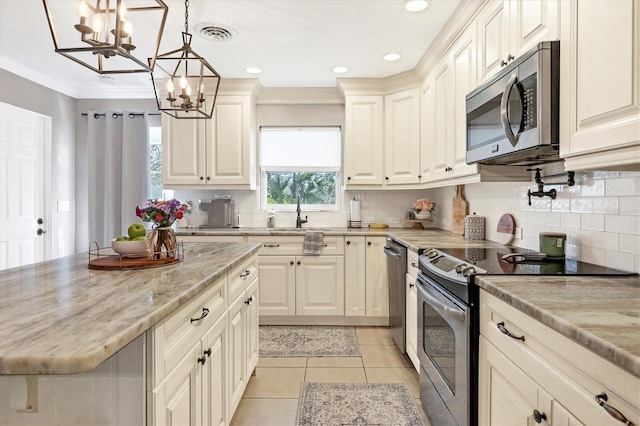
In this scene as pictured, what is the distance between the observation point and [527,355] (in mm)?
1117

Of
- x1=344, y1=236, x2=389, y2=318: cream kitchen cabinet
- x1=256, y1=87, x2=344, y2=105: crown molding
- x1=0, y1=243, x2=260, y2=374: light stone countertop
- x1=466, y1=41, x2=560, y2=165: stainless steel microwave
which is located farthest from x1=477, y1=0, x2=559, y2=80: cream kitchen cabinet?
x1=256, y1=87, x2=344, y2=105: crown molding

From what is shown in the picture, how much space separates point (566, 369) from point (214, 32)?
297 centimetres

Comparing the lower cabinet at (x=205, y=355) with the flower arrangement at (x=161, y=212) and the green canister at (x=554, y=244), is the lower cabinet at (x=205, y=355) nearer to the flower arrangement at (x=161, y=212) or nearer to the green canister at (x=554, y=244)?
the flower arrangement at (x=161, y=212)

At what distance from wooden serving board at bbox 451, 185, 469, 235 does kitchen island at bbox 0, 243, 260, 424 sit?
244 centimetres

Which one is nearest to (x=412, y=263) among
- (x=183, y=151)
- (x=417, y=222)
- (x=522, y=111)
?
(x=522, y=111)

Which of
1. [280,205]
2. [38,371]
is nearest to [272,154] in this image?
[280,205]

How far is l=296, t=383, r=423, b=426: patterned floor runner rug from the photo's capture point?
6.69 ft

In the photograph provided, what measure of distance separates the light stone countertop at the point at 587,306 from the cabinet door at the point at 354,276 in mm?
2132

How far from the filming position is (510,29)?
1.85m

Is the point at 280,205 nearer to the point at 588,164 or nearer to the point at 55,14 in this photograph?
the point at 55,14

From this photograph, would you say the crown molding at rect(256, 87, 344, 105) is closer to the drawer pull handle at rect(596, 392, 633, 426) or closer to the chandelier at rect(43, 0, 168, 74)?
the chandelier at rect(43, 0, 168, 74)

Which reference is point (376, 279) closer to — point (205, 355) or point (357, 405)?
point (357, 405)

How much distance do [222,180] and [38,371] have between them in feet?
10.8

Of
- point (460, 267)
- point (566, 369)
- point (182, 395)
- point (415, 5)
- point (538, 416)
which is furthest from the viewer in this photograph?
point (415, 5)
